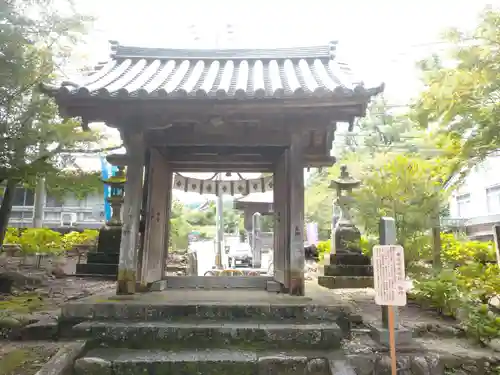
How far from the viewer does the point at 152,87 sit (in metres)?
5.41

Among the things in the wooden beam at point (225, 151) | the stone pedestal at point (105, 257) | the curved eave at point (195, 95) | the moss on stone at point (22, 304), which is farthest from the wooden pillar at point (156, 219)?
the stone pedestal at point (105, 257)

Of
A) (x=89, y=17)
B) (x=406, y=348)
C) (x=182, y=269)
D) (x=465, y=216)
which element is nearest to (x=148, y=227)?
(x=406, y=348)

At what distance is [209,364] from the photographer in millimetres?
3779

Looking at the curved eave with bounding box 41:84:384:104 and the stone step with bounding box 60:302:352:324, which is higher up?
the curved eave with bounding box 41:84:384:104

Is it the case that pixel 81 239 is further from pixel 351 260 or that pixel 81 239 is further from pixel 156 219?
pixel 351 260

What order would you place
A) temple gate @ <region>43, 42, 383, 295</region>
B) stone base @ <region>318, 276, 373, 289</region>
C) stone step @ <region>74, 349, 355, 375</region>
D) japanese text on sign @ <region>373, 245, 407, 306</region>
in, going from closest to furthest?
japanese text on sign @ <region>373, 245, 407, 306</region>, stone step @ <region>74, 349, 355, 375</region>, temple gate @ <region>43, 42, 383, 295</region>, stone base @ <region>318, 276, 373, 289</region>

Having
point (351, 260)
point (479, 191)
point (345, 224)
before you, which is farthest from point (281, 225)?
point (479, 191)

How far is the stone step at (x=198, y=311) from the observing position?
457cm

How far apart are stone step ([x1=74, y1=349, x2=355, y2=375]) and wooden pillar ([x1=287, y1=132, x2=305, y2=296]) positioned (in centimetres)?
151

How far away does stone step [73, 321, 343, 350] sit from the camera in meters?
4.21

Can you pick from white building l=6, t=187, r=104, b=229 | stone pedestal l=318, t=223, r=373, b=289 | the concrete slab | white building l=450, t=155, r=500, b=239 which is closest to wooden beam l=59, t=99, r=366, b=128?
the concrete slab

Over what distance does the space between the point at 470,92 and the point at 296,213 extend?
320 centimetres

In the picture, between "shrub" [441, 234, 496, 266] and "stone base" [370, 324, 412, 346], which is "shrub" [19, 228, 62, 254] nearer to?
"stone base" [370, 324, 412, 346]

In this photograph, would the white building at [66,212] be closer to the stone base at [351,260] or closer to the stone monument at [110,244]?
the stone monument at [110,244]
